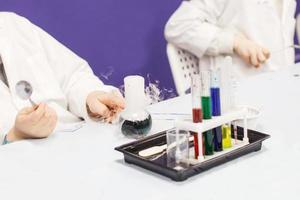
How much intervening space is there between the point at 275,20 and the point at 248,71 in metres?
0.21

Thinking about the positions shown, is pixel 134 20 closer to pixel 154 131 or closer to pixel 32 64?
pixel 32 64

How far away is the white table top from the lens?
79cm

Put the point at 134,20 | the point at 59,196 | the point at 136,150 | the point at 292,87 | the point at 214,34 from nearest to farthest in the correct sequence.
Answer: the point at 59,196, the point at 136,150, the point at 292,87, the point at 214,34, the point at 134,20

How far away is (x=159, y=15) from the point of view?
214cm

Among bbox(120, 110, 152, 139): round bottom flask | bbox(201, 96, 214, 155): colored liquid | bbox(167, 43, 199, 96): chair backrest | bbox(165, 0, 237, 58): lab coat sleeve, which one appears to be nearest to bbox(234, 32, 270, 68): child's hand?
bbox(165, 0, 237, 58): lab coat sleeve

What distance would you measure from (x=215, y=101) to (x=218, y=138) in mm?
61

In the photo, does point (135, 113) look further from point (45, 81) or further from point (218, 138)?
point (45, 81)

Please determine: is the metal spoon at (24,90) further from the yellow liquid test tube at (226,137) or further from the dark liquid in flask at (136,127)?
the yellow liquid test tube at (226,137)

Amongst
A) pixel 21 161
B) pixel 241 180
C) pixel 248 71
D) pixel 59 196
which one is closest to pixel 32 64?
pixel 21 161

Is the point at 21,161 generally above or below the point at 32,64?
below

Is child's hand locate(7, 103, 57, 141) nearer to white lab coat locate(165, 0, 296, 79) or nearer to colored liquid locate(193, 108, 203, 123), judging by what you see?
colored liquid locate(193, 108, 203, 123)

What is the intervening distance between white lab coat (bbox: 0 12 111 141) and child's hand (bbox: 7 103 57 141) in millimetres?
153

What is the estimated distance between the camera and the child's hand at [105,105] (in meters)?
1.15

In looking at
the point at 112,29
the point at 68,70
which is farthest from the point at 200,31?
the point at 68,70
